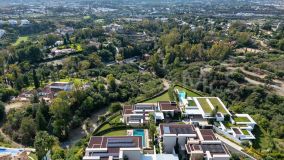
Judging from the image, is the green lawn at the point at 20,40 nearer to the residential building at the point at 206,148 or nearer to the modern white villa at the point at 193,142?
the modern white villa at the point at 193,142

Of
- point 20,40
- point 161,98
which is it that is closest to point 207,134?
point 161,98

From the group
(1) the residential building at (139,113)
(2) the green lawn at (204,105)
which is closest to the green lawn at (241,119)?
(2) the green lawn at (204,105)

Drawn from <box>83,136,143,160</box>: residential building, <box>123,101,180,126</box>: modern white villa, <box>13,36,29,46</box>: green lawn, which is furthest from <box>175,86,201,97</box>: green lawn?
<box>13,36,29,46</box>: green lawn

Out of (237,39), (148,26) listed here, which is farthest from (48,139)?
(148,26)

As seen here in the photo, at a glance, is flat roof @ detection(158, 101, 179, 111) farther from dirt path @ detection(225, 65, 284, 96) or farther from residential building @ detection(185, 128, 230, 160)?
dirt path @ detection(225, 65, 284, 96)

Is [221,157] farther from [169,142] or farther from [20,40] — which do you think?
[20,40]

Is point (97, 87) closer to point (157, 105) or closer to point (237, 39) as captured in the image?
point (157, 105)
